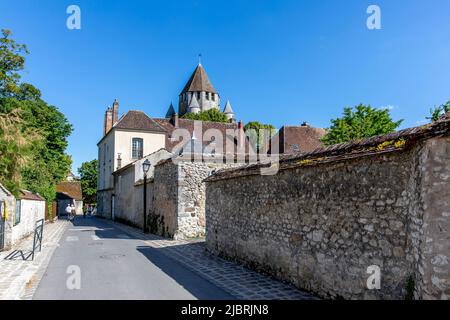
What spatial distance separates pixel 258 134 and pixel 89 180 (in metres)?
31.9

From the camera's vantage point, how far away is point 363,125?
20.2m

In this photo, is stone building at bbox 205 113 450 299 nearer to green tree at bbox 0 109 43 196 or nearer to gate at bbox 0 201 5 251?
gate at bbox 0 201 5 251

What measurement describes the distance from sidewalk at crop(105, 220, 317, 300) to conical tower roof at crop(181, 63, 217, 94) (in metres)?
69.4

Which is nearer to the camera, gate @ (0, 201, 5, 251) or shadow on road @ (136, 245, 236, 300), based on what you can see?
shadow on road @ (136, 245, 236, 300)

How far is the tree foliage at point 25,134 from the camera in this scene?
16391 mm

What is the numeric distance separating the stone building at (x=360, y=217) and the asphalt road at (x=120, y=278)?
69.1 inches

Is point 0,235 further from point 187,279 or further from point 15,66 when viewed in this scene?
point 15,66

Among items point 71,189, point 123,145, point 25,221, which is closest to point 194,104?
point 71,189

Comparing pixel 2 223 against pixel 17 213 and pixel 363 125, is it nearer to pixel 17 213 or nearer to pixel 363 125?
pixel 17 213

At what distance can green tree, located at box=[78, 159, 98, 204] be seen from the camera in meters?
59.2

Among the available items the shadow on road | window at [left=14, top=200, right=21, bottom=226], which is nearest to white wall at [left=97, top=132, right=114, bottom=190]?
window at [left=14, top=200, right=21, bottom=226]

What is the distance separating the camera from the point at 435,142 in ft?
13.3

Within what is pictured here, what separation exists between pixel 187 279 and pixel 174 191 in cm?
829
